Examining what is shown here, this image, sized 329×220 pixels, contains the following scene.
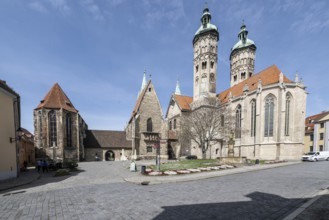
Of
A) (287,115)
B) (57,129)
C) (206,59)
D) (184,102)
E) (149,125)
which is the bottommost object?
Answer: (57,129)

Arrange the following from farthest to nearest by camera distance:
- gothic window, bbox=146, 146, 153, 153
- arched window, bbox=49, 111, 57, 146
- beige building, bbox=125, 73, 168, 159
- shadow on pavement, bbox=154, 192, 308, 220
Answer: gothic window, bbox=146, 146, 153, 153 < beige building, bbox=125, 73, 168, 159 < arched window, bbox=49, 111, 57, 146 < shadow on pavement, bbox=154, 192, 308, 220

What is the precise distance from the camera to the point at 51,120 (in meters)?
30.6

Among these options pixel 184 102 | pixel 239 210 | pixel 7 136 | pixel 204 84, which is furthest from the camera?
pixel 184 102

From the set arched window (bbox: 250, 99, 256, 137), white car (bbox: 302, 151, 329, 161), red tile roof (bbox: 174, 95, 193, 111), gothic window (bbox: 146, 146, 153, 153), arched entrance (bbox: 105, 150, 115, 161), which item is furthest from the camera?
red tile roof (bbox: 174, 95, 193, 111)

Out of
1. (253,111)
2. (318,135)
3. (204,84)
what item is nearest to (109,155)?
(204,84)

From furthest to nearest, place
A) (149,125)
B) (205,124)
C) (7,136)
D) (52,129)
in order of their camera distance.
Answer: (149,125) → (52,129) → (205,124) → (7,136)

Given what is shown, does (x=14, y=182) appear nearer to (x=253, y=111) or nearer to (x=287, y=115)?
(x=253, y=111)

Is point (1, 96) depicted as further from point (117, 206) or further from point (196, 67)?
point (196, 67)

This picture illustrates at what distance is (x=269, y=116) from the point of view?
99.2 feet

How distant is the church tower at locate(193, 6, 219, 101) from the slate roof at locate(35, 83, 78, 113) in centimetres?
2918

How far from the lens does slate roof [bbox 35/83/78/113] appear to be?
31.0 metres

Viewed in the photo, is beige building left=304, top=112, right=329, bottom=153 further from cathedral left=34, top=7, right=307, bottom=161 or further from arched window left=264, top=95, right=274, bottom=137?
arched window left=264, top=95, right=274, bottom=137

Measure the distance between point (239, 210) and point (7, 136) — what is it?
18.7 meters

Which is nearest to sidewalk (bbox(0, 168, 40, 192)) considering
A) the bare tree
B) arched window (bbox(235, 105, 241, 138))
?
the bare tree
